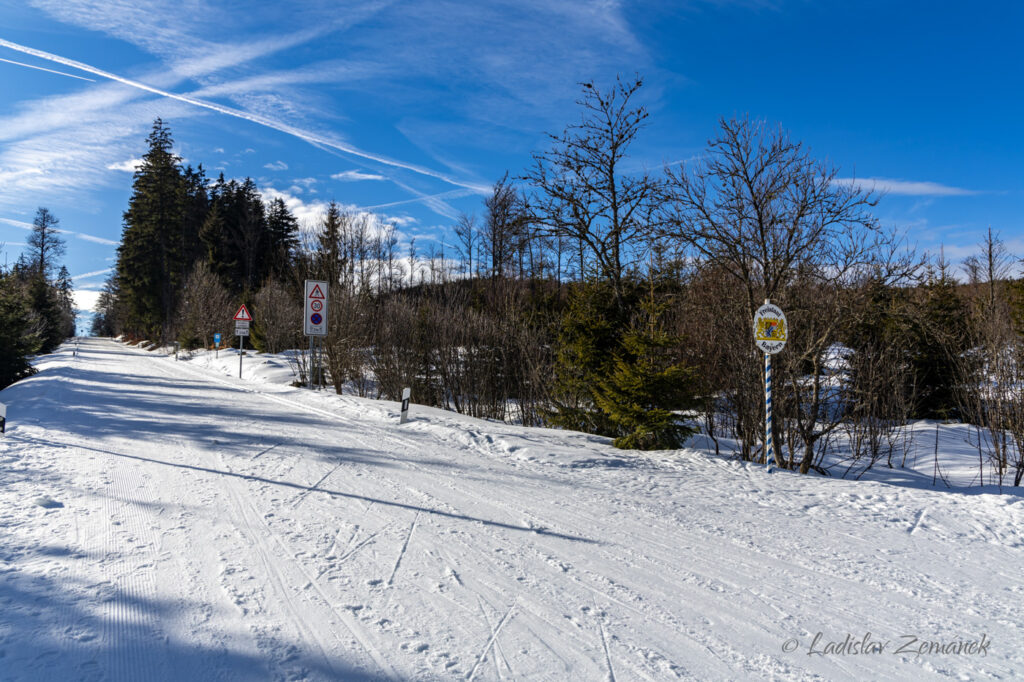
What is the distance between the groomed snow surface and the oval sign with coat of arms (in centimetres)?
206

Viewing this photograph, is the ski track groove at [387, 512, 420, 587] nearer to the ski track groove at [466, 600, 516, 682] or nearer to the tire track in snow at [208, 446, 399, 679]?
the tire track in snow at [208, 446, 399, 679]

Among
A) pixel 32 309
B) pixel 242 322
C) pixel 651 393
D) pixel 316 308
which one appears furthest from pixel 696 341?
pixel 32 309

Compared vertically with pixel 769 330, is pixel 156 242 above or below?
above

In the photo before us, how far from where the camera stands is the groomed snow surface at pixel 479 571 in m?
3.48

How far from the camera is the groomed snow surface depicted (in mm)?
3484

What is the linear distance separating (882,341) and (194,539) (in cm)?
1619

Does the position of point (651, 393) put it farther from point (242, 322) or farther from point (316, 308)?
point (242, 322)

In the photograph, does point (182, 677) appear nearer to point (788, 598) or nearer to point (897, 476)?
point (788, 598)

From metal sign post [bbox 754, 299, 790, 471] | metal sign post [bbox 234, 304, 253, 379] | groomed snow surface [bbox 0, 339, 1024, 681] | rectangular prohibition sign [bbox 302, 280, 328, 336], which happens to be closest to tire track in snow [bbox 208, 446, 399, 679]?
groomed snow surface [bbox 0, 339, 1024, 681]

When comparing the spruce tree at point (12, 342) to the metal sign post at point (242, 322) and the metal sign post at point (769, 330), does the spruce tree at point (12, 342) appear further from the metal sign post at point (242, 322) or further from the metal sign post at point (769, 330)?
the metal sign post at point (769, 330)

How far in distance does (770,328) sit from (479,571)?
6.79 metres

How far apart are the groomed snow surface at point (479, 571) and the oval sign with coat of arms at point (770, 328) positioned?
2.06 meters

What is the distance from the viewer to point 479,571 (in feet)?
15.5

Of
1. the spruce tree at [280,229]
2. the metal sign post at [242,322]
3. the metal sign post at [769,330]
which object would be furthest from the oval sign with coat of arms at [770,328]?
the spruce tree at [280,229]
